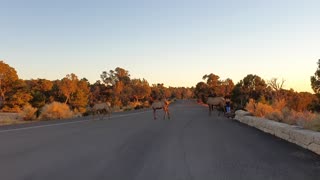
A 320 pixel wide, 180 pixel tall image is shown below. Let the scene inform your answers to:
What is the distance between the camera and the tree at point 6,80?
5996 centimetres

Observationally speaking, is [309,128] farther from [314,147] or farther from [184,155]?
[184,155]

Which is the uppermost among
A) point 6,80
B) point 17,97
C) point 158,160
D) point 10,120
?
point 6,80

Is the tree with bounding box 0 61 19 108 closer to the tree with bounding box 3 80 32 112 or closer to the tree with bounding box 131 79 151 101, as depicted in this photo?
the tree with bounding box 3 80 32 112

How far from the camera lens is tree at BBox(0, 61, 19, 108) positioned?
60.0m

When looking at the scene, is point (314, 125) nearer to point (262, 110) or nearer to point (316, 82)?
point (262, 110)

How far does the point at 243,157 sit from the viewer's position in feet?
35.7

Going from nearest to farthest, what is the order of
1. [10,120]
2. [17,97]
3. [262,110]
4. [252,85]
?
[262,110], [10,120], [17,97], [252,85]

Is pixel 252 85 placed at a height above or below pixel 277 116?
above

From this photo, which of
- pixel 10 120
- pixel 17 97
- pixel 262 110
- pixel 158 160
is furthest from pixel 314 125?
pixel 17 97

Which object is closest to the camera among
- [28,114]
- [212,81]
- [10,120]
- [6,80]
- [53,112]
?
[10,120]

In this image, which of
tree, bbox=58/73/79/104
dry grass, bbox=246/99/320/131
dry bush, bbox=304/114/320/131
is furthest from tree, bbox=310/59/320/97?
tree, bbox=58/73/79/104

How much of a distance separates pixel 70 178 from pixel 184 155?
3.88 meters

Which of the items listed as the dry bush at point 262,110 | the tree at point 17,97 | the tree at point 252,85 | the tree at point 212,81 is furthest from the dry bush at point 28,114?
the tree at point 212,81

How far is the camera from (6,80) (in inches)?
2382
